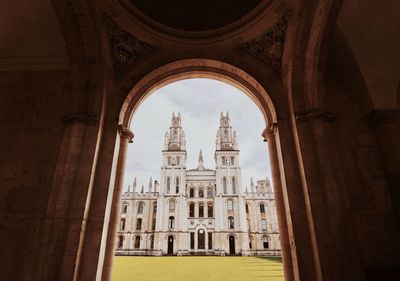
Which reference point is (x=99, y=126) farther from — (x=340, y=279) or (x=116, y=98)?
(x=340, y=279)

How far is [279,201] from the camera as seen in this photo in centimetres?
A: 524

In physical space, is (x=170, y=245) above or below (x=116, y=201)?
below

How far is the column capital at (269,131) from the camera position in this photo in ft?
18.2

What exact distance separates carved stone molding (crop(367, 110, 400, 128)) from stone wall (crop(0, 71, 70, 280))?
6.97 m

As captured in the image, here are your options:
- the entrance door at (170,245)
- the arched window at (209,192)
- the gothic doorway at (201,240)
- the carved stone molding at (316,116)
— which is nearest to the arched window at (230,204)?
the arched window at (209,192)

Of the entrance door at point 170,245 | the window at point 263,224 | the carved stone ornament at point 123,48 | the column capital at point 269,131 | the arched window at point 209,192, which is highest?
the arched window at point 209,192

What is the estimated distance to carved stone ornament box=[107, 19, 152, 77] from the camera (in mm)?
5766

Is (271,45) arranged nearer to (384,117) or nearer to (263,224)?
(384,117)

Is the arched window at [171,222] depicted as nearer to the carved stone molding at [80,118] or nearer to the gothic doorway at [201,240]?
the gothic doorway at [201,240]

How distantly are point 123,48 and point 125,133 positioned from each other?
220 cm

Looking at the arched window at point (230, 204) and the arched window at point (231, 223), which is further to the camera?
the arched window at point (230, 204)

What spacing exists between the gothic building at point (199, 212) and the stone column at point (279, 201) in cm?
4020

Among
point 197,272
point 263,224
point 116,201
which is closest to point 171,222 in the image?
point 263,224

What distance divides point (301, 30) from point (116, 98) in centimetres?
458
